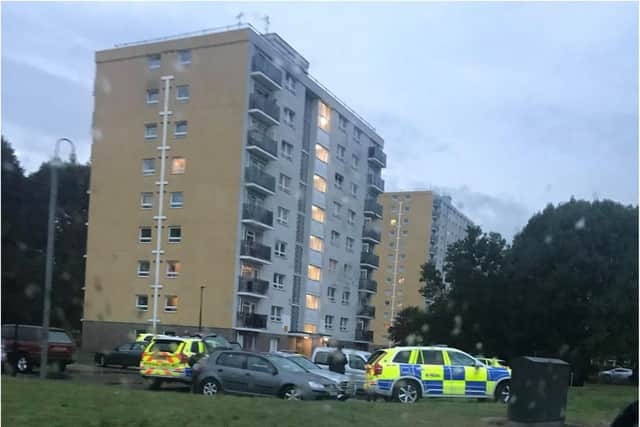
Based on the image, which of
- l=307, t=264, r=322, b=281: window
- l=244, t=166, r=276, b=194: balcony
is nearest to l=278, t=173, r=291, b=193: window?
l=244, t=166, r=276, b=194: balcony

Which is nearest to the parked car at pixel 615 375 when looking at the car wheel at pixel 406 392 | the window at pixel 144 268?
the window at pixel 144 268

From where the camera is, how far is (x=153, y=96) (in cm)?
4200

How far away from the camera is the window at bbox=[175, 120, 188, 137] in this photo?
40.7m

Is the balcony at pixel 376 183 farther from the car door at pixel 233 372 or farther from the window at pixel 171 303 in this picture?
the car door at pixel 233 372

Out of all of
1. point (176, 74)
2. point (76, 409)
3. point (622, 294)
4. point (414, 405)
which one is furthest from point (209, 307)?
point (76, 409)

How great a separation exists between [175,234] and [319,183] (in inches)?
547

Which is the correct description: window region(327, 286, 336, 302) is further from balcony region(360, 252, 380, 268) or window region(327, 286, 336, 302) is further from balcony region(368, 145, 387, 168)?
balcony region(368, 145, 387, 168)

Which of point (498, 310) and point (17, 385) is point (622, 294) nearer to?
point (498, 310)

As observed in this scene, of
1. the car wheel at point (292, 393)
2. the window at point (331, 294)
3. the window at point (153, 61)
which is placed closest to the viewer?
the car wheel at point (292, 393)

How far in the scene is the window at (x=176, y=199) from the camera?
4016 cm

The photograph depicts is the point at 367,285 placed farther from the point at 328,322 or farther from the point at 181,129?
the point at 181,129

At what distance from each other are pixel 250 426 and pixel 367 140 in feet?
169

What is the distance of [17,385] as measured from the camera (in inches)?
435

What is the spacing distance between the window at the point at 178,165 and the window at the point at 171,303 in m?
7.28
